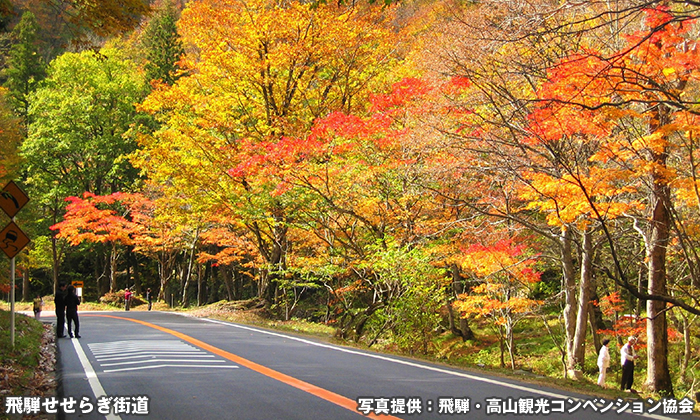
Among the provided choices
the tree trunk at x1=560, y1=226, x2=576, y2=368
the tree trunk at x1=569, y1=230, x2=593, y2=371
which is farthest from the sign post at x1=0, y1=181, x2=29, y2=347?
the tree trunk at x1=569, y1=230, x2=593, y2=371

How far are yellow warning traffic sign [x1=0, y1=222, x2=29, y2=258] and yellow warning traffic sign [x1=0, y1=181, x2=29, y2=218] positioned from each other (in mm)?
294

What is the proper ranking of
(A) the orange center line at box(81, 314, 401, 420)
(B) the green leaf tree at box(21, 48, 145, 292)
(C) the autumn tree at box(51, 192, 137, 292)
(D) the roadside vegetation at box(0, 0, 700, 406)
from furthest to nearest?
(B) the green leaf tree at box(21, 48, 145, 292) < (C) the autumn tree at box(51, 192, 137, 292) < (D) the roadside vegetation at box(0, 0, 700, 406) < (A) the orange center line at box(81, 314, 401, 420)

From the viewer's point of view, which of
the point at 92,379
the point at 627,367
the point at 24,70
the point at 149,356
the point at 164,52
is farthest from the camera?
the point at 164,52

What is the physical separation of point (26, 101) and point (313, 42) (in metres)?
27.9

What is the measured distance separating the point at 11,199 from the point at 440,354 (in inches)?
656

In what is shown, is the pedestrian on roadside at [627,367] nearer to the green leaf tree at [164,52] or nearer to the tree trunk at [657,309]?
the tree trunk at [657,309]

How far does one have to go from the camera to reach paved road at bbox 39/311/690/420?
5484 millimetres

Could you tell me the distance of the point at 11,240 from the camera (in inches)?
405

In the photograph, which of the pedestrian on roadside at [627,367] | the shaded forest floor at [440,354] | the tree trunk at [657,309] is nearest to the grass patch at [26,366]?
the shaded forest floor at [440,354]

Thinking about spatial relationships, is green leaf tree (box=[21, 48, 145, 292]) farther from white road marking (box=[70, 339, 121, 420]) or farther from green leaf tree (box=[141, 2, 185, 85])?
white road marking (box=[70, 339, 121, 420])

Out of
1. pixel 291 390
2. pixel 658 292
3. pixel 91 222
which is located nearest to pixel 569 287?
pixel 658 292

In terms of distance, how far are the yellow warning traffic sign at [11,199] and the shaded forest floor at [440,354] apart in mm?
2566

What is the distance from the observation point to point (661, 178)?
35.1 feet

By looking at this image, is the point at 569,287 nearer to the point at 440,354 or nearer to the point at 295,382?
the point at 440,354
